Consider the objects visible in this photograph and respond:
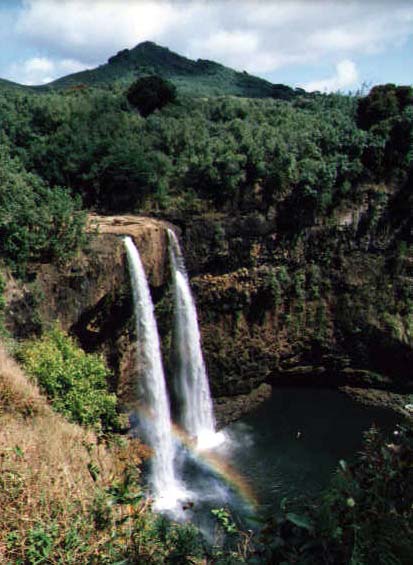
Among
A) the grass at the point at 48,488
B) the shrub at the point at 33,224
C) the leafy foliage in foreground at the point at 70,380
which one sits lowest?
the leafy foliage in foreground at the point at 70,380

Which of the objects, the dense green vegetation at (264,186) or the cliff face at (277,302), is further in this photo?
the dense green vegetation at (264,186)

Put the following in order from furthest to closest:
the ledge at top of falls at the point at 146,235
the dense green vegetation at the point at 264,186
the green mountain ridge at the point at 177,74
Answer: the green mountain ridge at the point at 177,74 < the dense green vegetation at the point at 264,186 < the ledge at top of falls at the point at 146,235

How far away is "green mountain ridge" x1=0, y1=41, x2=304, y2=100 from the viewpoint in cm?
3026

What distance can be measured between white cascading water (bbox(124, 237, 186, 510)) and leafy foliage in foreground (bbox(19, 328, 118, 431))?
290 cm

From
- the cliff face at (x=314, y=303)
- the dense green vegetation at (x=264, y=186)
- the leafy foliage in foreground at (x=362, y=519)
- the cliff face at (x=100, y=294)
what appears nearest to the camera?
the leafy foliage in foreground at (x=362, y=519)

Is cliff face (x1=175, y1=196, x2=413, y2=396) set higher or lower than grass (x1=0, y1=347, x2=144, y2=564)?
lower

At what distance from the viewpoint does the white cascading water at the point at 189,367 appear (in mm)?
14172

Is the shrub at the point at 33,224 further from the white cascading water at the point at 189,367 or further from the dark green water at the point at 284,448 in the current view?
the dark green water at the point at 284,448

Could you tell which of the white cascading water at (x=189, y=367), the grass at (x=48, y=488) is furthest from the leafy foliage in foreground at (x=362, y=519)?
the white cascading water at (x=189, y=367)

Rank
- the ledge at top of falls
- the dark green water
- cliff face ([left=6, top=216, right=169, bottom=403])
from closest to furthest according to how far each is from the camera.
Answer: cliff face ([left=6, top=216, right=169, bottom=403]) → the dark green water → the ledge at top of falls

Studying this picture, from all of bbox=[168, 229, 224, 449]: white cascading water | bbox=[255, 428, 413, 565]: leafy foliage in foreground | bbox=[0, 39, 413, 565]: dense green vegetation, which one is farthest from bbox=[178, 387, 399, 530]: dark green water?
bbox=[255, 428, 413, 565]: leafy foliage in foreground

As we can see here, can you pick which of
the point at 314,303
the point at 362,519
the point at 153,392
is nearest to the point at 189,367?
the point at 153,392

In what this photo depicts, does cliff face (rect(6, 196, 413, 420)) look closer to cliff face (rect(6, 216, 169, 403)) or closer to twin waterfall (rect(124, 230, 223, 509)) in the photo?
cliff face (rect(6, 216, 169, 403))

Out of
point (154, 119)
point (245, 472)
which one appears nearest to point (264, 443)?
point (245, 472)
